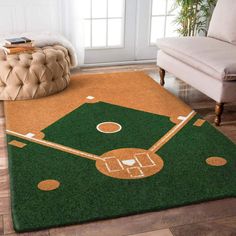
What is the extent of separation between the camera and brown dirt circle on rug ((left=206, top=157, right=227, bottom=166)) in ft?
8.08

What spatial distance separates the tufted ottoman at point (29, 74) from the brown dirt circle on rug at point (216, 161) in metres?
1.59

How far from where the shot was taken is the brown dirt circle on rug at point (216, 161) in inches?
97.0

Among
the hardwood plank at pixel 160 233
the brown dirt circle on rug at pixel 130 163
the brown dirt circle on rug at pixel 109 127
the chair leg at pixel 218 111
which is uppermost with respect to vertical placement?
the chair leg at pixel 218 111

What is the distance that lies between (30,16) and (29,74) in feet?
4.04

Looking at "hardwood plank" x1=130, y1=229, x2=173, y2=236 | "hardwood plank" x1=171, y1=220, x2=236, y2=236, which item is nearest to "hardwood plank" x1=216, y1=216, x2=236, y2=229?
Answer: "hardwood plank" x1=171, y1=220, x2=236, y2=236

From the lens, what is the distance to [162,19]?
4.70 m

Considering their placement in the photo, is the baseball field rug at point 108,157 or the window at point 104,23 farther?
the window at point 104,23

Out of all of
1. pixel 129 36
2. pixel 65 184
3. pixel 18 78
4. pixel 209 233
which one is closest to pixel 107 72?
pixel 129 36

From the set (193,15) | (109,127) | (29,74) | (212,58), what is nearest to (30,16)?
(29,74)

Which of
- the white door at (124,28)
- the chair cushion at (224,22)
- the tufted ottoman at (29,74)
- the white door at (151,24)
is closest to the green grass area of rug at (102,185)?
the tufted ottoman at (29,74)

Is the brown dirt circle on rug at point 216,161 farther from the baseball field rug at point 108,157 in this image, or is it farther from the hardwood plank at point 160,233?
the hardwood plank at point 160,233

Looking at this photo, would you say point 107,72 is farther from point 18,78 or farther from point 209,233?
point 209,233

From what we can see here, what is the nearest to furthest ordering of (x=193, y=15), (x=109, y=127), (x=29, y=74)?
(x=109, y=127) < (x=29, y=74) < (x=193, y=15)

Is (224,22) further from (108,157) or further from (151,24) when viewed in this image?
(108,157)
